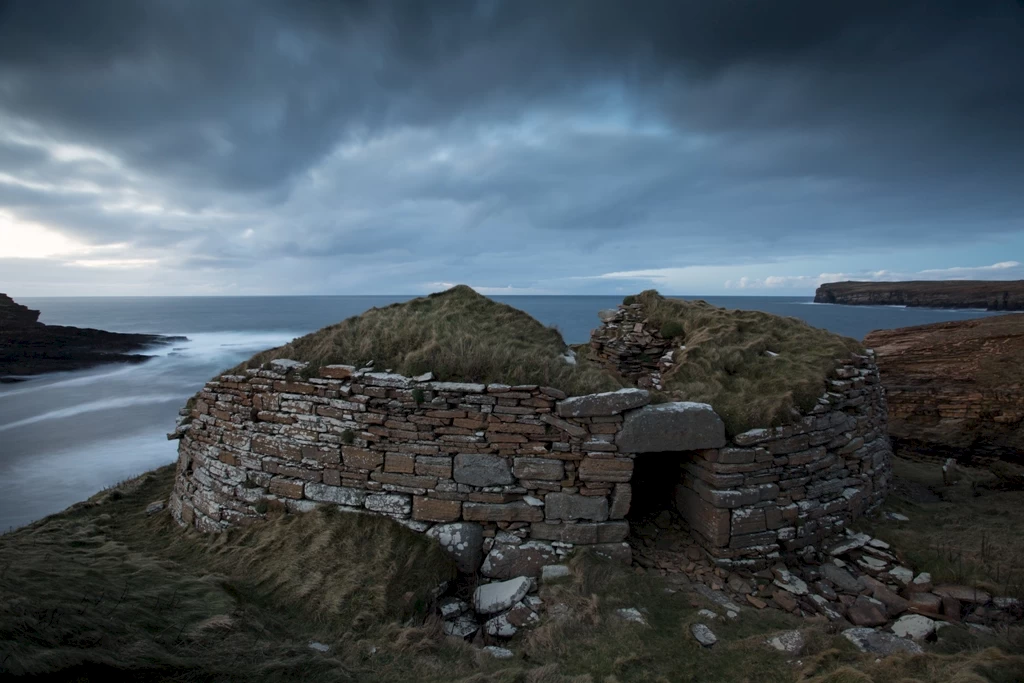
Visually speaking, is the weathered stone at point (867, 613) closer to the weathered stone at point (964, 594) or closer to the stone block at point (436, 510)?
the weathered stone at point (964, 594)

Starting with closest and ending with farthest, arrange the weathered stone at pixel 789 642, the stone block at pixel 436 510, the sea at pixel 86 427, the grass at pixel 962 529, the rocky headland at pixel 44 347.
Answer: the weathered stone at pixel 789 642 → the grass at pixel 962 529 → the stone block at pixel 436 510 → the sea at pixel 86 427 → the rocky headland at pixel 44 347

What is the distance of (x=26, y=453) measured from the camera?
19141 millimetres

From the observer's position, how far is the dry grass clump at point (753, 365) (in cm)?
696

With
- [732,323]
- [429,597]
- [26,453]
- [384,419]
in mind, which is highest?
[732,323]

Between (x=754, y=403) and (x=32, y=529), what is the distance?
Result: 1302 cm

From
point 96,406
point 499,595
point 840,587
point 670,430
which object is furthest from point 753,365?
point 96,406

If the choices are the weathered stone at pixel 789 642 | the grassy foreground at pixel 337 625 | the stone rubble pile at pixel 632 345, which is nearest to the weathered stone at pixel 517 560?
Result: the grassy foreground at pixel 337 625

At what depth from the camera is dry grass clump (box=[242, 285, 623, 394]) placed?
266 inches

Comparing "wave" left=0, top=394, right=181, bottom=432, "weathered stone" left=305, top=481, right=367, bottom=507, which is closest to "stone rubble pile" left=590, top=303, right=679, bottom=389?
"weathered stone" left=305, top=481, right=367, bottom=507

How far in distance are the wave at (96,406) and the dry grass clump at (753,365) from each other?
1149 inches

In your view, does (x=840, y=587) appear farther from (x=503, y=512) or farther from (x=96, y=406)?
(x=96, y=406)

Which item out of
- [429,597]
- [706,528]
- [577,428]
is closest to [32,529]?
[429,597]

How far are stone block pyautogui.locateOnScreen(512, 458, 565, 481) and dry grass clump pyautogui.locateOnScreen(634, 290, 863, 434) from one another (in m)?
2.61

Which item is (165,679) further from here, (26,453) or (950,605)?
(26,453)
